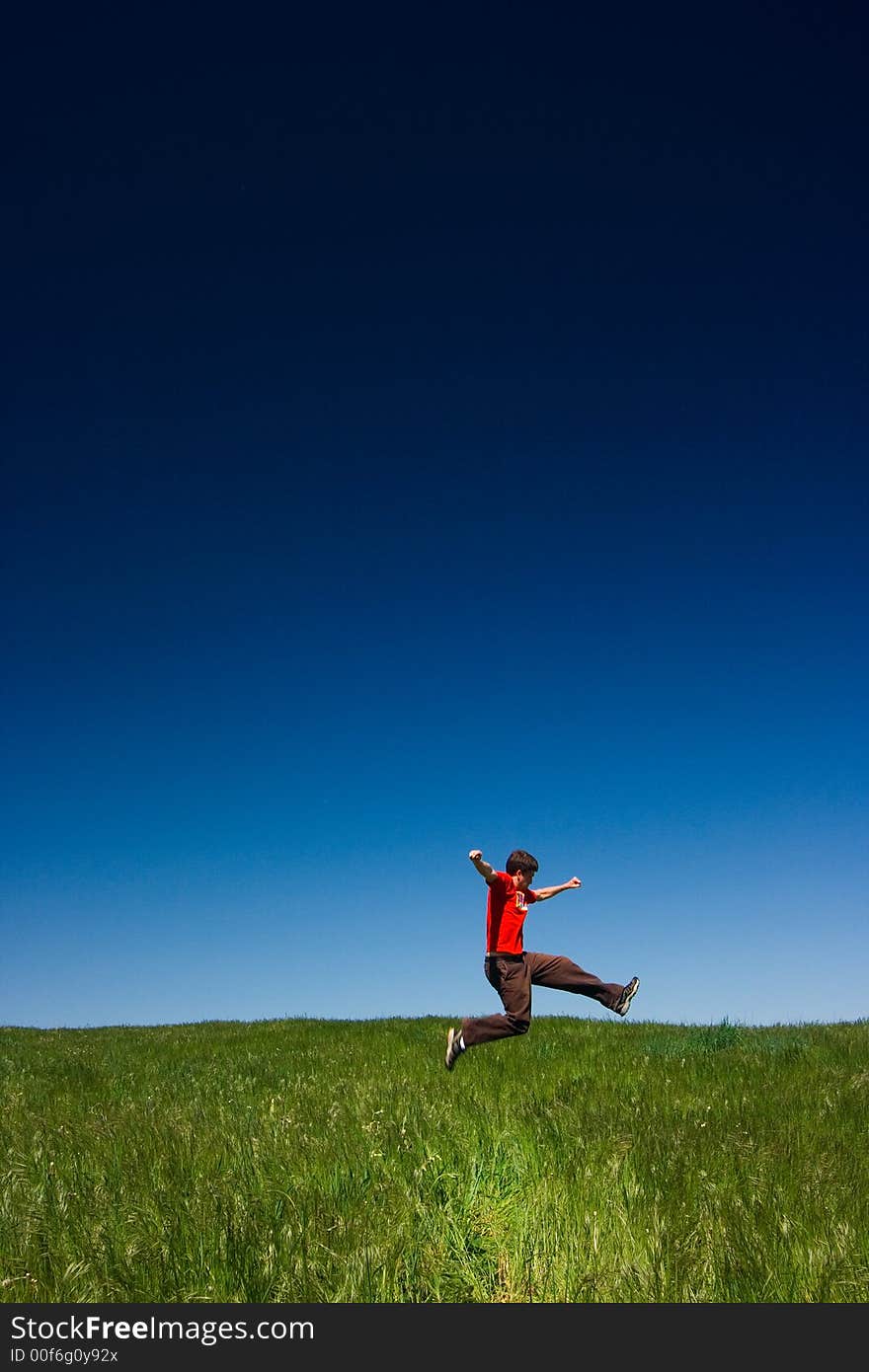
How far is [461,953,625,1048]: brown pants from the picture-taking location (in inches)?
344

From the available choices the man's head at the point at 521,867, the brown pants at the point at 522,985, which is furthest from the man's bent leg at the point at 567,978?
the man's head at the point at 521,867

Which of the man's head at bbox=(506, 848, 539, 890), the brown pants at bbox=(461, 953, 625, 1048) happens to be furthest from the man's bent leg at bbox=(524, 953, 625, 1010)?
the man's head at bbox=(506, 848, 539, 890)

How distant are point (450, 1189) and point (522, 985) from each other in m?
4.15

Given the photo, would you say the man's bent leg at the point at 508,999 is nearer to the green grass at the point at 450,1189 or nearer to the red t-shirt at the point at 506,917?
the red t-shirt at the point at 506,917

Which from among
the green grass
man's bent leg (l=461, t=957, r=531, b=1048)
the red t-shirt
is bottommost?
the green grass

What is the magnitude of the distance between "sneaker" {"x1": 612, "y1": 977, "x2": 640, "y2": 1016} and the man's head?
1.44 m

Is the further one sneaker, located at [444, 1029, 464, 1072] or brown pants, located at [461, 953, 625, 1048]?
sneaker, located at [444, 1029, 464, 1072]

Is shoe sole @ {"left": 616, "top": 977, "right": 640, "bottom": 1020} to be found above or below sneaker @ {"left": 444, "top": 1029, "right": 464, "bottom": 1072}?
above

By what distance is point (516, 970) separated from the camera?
28.8ft

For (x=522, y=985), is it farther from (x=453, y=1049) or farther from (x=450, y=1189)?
(x=450, y=1189)

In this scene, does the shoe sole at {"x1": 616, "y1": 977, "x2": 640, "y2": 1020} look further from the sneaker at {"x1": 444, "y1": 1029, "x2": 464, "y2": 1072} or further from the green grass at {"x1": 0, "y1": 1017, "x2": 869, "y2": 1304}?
the sneaker at {"x1": 444, "y1": 1029, "x2": 464, "y2": 1072}

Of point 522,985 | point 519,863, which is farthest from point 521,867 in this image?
point 522,985
